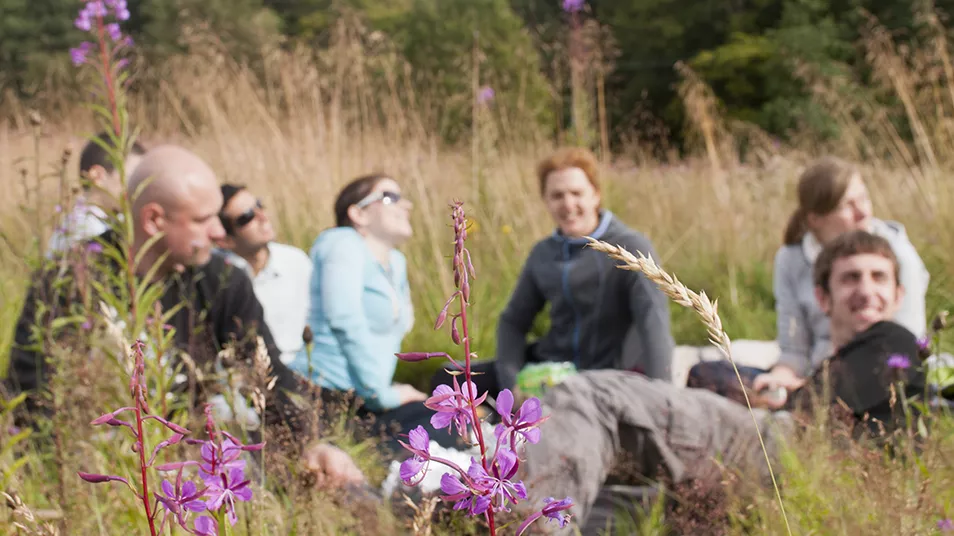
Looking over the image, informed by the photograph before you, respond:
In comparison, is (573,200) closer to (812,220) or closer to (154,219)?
(812,220)

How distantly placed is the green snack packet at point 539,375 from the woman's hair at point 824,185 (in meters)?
1.18

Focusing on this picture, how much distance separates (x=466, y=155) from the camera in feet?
22.3

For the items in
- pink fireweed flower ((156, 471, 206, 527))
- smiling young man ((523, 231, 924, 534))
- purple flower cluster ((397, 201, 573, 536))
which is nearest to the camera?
purple flower cluster ((397, 201, 573, 536))

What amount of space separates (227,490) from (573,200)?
3.27 m

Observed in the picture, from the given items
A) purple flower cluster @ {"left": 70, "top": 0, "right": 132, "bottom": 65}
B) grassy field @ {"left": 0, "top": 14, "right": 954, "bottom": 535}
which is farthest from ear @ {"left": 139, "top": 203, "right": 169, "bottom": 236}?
grassy field @ {"left": 0, "top": 14, "right": 954, "bottom": 535}

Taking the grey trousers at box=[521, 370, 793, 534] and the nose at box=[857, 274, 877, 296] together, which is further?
the nose at box=[857, 274, 877, 296]

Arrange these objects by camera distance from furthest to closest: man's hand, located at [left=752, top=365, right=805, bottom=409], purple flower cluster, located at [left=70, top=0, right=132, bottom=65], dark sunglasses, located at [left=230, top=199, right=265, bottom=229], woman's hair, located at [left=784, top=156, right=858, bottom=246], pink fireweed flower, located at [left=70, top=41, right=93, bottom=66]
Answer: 1. dark sunglasses, located at [left=230, top=199, right=265, bottom=229]
2. woman's hair, located at [left=784, top=156, right=858, bottom=246]
3. man's hand, located at [left=752, top=365, right=805, bottom=409]
4. pink fireweed flower, located at [left=70, top=41, right=93, bottom=66]
5. purple flower cluster, located at [left=70, top=0, right=132, bottom=65]

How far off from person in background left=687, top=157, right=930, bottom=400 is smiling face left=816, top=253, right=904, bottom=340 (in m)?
0.29

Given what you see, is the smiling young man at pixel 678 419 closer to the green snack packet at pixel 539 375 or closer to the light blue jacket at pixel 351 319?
the green snack packet at pixel 539 375

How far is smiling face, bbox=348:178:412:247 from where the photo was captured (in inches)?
162

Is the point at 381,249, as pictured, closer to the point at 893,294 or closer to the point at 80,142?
the point at 893,294

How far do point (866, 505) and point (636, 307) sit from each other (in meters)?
2.10

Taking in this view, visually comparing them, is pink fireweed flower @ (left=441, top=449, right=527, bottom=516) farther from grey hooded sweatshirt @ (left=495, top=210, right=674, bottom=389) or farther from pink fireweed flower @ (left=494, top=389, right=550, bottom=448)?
grey hooded sweatshirt @ (left=495, top=210, right=674, bottom=389)

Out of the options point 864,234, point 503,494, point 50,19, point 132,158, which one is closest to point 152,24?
point 50,19
